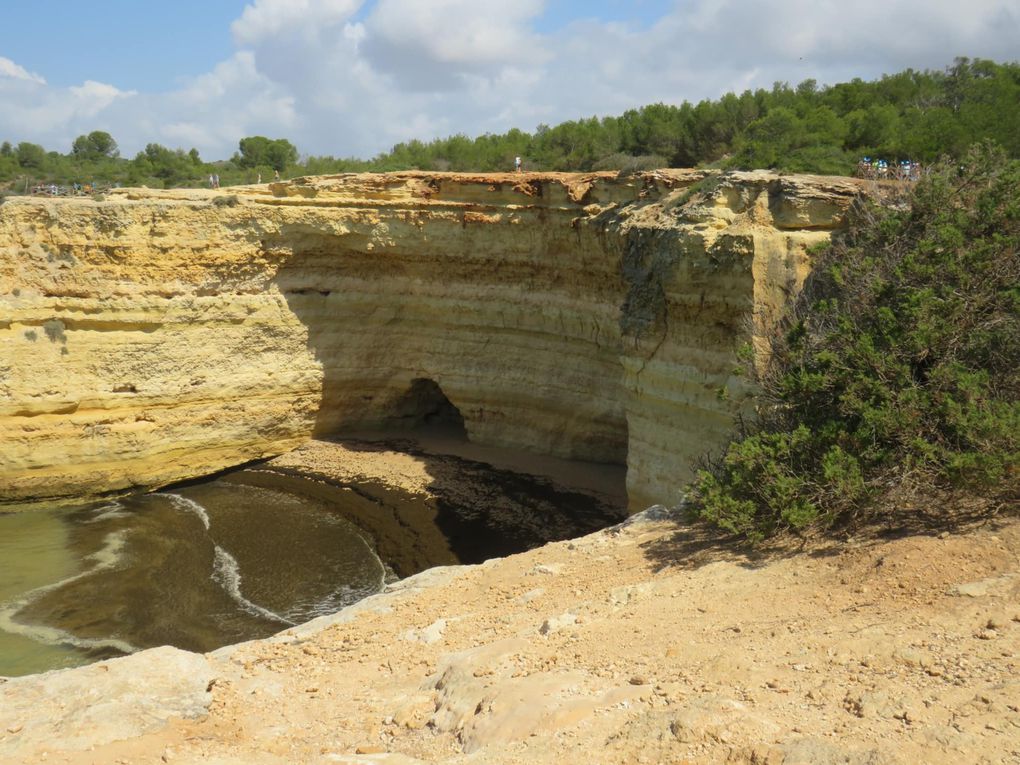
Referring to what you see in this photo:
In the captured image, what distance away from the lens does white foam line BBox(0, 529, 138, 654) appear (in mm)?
12126

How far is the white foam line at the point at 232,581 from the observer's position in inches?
505

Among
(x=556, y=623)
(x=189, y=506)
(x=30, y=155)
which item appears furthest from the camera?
(x=30, y=155)

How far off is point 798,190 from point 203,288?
1249 centimetres

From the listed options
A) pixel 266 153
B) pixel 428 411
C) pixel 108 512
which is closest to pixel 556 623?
pixel 108 512

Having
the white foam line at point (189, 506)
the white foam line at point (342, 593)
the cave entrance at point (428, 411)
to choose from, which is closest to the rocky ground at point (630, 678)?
the white foam line at point (342, 593)

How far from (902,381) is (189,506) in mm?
14159

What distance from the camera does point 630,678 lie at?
5938mm

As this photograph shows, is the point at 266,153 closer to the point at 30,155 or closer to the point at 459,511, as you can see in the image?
the point at 30,155

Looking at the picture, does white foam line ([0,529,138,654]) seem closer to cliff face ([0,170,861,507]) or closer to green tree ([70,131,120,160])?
cliff face ([0,170,861,507])

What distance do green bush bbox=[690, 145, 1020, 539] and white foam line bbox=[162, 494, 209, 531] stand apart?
11.2m

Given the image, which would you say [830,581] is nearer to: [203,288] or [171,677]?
[171,677]

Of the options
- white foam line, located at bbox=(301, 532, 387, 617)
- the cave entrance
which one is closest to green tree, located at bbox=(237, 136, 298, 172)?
the cave entrance

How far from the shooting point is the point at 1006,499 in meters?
7.35

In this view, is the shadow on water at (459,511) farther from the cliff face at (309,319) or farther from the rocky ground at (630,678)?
the rocky ground at (630,678)
